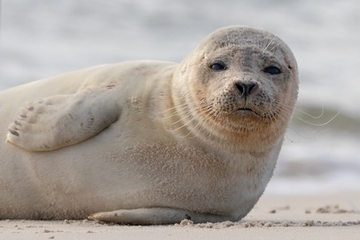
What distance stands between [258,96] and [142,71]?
1.10m

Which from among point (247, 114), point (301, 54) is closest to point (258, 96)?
point (247, 114)

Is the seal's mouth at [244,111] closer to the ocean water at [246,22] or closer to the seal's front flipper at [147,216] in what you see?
the seal's front flipper at [147,216]

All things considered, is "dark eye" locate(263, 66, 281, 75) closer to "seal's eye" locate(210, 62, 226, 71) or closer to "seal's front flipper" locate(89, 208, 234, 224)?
"seal's eye" locate(210, 62, 226, 71)

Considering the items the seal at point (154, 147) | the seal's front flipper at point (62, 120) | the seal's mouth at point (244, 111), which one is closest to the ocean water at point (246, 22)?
the seal at point (154, 147)

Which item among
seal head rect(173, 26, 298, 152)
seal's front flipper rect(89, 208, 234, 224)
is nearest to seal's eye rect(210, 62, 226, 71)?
seal head rect(173, 26, 298, 152)

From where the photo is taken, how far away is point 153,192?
5.54m

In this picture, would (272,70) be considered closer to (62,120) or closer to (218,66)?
(218,66)

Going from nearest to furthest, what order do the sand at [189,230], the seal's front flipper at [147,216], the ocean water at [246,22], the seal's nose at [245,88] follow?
1. the sand at [189,230]
2. the seal's nose at [245,88]
3. the seal's front flipper at [147,216]
4. the ocean water at [246,22]

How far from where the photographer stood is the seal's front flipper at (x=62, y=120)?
5.60 metres

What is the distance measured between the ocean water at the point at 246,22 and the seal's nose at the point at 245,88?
4.13m

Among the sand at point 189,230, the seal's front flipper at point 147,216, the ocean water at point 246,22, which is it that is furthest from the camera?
the ocean water at point 246,22

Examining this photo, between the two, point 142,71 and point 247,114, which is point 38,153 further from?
point 247,114

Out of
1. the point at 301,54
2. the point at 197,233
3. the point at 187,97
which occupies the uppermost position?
the point at 301,54

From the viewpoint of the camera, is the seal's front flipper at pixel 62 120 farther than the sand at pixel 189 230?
Yes
